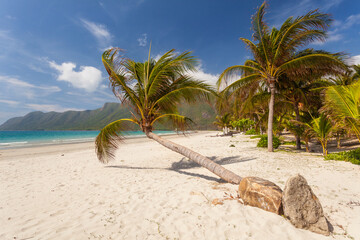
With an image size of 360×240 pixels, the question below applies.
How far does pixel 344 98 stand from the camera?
5.51 meters

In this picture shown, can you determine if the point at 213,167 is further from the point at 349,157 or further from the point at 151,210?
the point at 349,157

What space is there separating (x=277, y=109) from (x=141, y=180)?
1077 centimetres

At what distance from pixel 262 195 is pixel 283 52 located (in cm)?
805

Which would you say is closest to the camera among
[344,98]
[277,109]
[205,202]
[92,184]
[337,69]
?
[205,202]

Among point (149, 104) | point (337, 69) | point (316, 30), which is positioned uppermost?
point (316, 30)

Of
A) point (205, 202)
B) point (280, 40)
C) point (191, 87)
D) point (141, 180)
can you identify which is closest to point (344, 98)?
point (280, 40)

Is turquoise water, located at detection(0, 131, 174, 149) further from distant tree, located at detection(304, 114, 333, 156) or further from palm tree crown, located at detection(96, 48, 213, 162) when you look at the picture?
distant tree, located at detection(304, 114, 333, 156)

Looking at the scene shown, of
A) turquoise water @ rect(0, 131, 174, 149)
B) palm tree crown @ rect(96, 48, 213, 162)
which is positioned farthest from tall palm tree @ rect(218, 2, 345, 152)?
turquoise water @ rect(0, 131, 174, 149)

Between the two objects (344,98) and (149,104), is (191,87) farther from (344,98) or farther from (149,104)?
(344,98)

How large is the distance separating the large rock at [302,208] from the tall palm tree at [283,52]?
268 inches

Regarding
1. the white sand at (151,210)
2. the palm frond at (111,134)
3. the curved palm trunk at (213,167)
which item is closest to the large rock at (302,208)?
the white sand at (151,210)

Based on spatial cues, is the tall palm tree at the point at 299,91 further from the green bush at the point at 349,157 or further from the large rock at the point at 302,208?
the large rock at the point at 302,208

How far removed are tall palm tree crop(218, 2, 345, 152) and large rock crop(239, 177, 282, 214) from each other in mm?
6534

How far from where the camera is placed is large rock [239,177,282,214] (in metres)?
2.68
